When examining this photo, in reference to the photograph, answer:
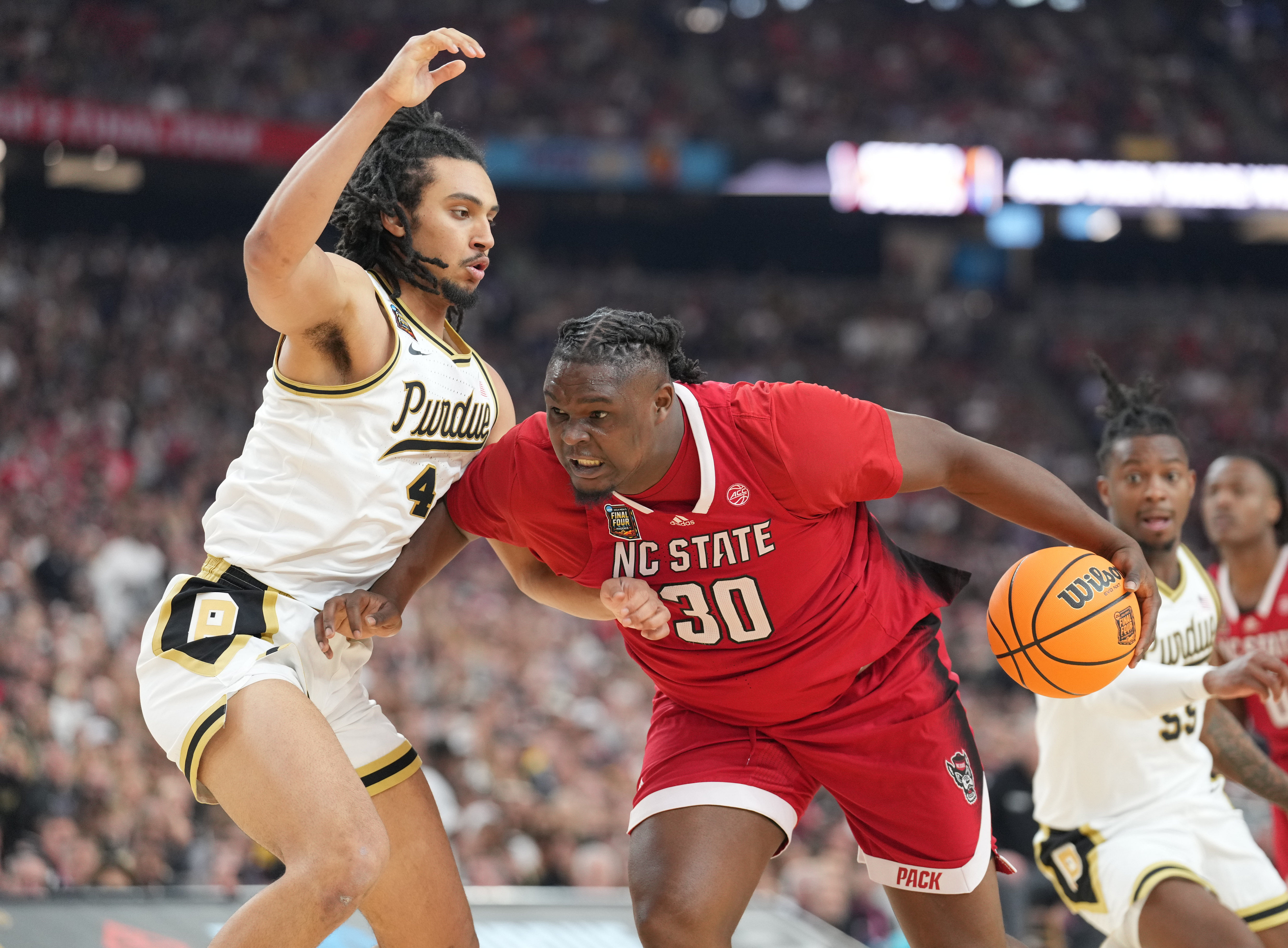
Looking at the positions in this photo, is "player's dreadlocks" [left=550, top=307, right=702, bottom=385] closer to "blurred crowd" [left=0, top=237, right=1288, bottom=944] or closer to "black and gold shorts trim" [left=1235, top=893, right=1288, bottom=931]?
"black and gold shorts trim" [left=1235, top=893, right=1288, bottom=931]

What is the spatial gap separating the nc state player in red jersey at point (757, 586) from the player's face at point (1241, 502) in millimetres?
1967

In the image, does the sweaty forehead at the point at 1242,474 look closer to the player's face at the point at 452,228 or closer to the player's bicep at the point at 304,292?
the player's face at the point at 452,228

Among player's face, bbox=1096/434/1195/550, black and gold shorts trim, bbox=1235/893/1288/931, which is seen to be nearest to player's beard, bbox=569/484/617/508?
player's face, bbox=1096/434/1195/550

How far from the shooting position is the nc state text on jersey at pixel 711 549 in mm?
3244

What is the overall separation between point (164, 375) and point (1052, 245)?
15.6 meters

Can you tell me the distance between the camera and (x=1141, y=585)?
3.42 metres

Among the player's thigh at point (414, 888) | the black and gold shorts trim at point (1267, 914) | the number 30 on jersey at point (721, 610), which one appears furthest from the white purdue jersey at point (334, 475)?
the black and gold shorts trim at point (1267, 914)

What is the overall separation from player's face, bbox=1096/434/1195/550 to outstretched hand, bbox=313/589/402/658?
255 centimetres

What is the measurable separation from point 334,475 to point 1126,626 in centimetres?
210

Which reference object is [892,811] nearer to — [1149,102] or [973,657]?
[973,657]

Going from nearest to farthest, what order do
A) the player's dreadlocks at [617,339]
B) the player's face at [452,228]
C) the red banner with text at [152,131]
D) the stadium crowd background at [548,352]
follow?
the player's dreadlocks at [617,339], the player's face at [452,228], the stadium crowd background at [548,352], the red banner with text at [152,131]

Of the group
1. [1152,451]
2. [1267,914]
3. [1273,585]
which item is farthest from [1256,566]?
[1267,914]

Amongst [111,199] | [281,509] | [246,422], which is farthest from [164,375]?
[281,509]

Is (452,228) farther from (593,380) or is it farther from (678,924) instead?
(678,924)
